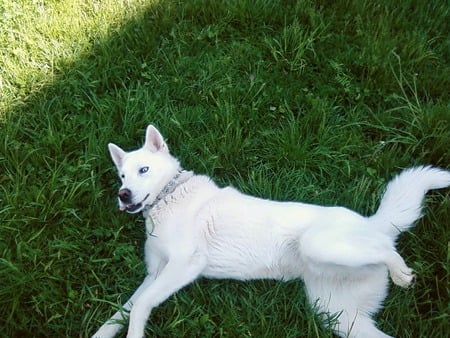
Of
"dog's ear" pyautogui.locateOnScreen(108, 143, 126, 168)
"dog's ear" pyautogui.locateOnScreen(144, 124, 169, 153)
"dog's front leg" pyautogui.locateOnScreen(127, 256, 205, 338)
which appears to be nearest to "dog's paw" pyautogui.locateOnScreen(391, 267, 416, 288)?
"dog's front leg" pyautogui.locateOnScreen(127, 256, 205, 338)

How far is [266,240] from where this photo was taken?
9.72ft

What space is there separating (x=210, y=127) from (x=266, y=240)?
1.14 meters

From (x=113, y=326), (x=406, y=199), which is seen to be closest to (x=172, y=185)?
(x=113, y=326)

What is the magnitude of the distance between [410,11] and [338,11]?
2.01 feet

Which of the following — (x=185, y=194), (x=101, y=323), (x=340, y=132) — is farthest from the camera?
(x=340, y=132)

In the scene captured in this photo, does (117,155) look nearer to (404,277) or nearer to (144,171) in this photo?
(144,171)

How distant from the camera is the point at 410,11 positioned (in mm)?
4352

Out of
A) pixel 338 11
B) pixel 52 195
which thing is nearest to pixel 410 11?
pixel 338 11

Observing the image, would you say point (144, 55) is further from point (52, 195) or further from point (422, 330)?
point (422, 330)

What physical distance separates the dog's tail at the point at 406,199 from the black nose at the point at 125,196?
4.78 feet

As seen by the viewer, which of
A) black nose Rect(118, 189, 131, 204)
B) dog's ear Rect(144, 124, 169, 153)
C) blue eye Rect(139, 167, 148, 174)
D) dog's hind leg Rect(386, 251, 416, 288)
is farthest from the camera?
dog's ear Rect(144, 124, 169, 153)

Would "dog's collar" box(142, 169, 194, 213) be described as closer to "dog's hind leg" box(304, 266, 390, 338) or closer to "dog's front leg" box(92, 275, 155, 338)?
"dog's front leg" box(92, 275, 155, 338)

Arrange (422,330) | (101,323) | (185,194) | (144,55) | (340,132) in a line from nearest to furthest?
1. (422,330)
2. (101,323)
3. (185,194)
4. (340,132)
5. (144,55)

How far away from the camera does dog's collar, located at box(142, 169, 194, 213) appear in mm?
3246
